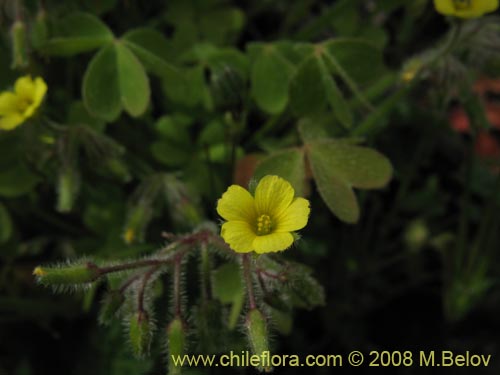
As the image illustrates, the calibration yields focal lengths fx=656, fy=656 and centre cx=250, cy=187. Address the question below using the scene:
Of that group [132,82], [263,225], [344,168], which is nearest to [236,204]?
[263,225]

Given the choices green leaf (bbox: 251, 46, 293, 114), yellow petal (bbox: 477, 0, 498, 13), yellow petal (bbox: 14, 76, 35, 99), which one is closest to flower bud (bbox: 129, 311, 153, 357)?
yellow petal (bbox: 14, 76, 35, 99)

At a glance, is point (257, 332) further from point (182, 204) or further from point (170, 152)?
point (170, 152)

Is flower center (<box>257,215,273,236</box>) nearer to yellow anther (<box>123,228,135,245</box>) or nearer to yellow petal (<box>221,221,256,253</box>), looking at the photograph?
yellow petal (<box>221,221,256,253</box>)

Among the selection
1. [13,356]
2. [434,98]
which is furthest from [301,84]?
[13,356]

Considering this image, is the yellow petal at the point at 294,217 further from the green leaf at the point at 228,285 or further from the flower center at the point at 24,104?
the flower center at the point at 24,104

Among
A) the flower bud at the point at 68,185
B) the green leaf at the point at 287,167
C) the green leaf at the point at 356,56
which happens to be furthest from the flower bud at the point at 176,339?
the green leaf at the point at 356,56
